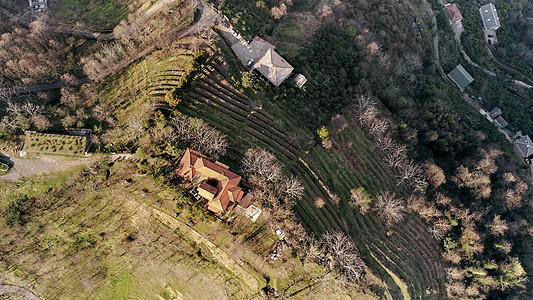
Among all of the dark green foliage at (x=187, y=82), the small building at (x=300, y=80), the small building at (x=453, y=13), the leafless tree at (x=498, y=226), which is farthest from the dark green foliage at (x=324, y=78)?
the small building at (x=453, y=13)

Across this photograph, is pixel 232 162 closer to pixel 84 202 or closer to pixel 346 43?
pixel 84 202

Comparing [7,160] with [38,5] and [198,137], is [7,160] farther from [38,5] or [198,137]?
[38,5]

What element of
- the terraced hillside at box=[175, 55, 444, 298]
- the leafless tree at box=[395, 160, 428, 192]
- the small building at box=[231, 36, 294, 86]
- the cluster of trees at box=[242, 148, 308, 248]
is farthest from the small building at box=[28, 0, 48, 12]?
the leafless tree at box=[395, 160, 428, 192]

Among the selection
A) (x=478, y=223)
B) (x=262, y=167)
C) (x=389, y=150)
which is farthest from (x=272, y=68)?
(x=478, y=223)

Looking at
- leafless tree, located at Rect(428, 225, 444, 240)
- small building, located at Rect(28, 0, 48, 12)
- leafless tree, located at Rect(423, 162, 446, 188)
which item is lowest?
leafless tree, located at Rect(428, 225, 444, 240)

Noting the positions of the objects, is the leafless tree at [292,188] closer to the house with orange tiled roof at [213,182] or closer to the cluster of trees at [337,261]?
the house with orange tiled roof at [213,182]

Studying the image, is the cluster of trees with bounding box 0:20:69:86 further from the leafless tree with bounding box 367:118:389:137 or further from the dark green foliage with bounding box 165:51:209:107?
the leafless tree with bounding box 367:118:389:137
